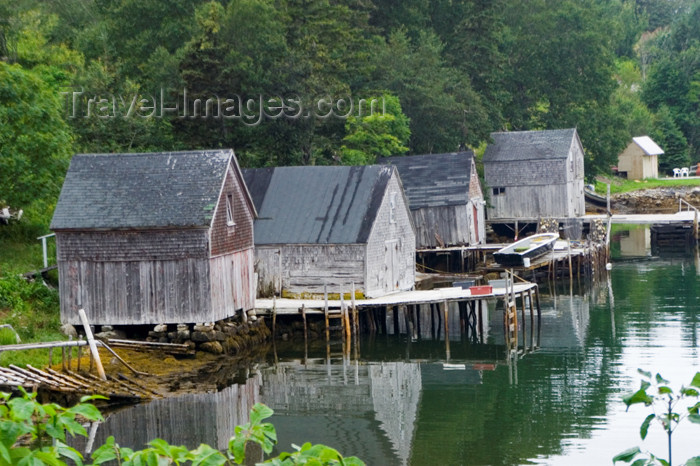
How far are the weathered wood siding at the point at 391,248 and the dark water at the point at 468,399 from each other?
251cm

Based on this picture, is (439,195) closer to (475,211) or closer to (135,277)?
(475,211)

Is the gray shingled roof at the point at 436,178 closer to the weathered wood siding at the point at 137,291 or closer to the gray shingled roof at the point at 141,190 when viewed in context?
the gray shingled roof at the point at 141,190

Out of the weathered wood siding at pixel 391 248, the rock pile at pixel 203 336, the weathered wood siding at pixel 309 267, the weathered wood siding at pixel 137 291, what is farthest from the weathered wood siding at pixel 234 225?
the weathered wood siding at pixel 391 248

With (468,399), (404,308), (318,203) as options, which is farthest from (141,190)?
(468,399)

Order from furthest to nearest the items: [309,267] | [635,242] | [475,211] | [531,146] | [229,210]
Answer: [635,242] < [531,146] < [475,211] < [309,267] < [229,210]

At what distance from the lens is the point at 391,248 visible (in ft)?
139

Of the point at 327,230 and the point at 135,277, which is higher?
the point at 327,230

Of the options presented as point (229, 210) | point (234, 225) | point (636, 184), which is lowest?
point (234, 225)

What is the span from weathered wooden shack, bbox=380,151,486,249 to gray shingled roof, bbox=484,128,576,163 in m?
12.7

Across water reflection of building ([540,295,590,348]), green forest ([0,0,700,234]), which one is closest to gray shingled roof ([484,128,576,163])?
green forest ([0,0,700,234])

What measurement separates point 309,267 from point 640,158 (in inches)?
2274

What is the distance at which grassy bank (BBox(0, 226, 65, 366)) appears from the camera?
3034 centimetres

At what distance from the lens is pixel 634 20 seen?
13238 cm

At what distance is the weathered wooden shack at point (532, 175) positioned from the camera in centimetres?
6856
